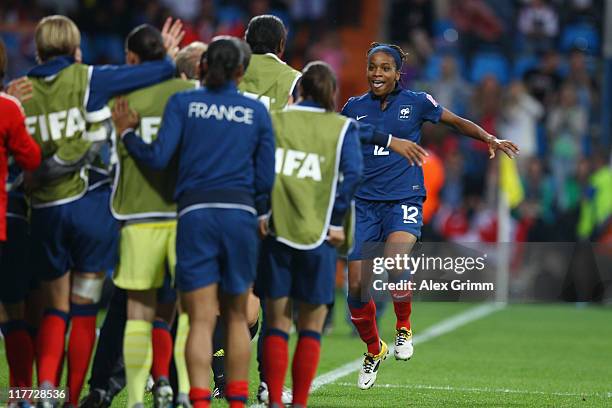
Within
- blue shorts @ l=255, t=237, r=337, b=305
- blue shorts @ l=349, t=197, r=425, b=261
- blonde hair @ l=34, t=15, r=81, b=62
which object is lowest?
blue shorts @ l=349, t=197, r=425, b=261

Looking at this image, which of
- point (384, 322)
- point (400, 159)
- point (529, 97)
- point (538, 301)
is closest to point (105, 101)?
point (400, 159)

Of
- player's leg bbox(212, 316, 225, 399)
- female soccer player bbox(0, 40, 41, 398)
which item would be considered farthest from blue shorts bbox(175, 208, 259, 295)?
player's leg bbox(212, 316, 225, 399)

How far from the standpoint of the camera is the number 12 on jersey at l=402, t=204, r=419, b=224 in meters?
10.6

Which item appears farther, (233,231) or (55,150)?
(55,150)

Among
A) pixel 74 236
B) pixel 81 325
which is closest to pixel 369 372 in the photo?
pixel 81 325

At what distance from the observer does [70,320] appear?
8.27 m

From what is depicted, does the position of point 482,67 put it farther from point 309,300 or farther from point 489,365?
point 309,300

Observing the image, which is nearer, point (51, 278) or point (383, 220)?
point (51, 278)

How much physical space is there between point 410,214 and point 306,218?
2873mm

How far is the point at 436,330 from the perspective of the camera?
16625mm

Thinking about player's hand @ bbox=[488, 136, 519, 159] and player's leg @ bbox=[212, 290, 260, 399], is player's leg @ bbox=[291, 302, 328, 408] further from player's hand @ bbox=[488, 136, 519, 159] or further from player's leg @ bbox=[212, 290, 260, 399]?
player's hand @ bbox=[488, 136, 519, 159]

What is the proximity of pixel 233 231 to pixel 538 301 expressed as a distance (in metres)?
14.3

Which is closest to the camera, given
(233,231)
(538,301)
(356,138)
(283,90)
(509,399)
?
(233,231)

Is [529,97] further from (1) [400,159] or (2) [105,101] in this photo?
(2) [105,101]
